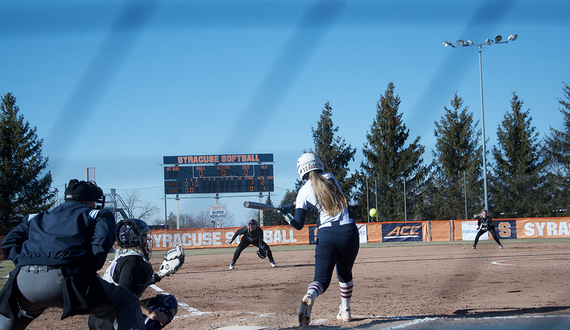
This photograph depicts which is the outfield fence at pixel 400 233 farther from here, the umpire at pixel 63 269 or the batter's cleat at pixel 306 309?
the umpire at pixel 63 269

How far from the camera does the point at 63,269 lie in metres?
2.88

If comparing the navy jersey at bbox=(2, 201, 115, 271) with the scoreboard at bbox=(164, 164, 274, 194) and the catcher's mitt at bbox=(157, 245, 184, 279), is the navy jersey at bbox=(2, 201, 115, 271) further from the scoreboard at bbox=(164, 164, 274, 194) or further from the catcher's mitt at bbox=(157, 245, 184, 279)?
the scoreboard at bbox=(164, 164, 274, 194)

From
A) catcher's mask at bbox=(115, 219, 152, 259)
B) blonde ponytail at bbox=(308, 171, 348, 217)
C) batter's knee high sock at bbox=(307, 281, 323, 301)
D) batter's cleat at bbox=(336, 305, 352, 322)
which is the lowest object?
batter's cleat at bbox=(336, 305, 352, 322)

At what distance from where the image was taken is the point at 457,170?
41.4 meters

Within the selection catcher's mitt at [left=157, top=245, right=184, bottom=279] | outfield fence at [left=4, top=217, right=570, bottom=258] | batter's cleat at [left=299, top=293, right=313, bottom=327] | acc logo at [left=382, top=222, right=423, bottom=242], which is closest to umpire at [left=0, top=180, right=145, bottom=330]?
catcher's mitt at [left=157, top=245, right=184, bottom=279]

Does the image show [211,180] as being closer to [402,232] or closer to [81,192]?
[402,232]

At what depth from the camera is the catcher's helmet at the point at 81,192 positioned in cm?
321

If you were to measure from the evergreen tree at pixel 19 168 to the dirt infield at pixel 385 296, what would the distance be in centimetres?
2820

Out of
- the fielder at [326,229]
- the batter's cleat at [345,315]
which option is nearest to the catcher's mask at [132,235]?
the fielder at [326,229]

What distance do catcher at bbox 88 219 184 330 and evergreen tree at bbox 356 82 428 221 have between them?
102 feet

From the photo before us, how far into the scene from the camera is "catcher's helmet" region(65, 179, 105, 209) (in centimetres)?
321

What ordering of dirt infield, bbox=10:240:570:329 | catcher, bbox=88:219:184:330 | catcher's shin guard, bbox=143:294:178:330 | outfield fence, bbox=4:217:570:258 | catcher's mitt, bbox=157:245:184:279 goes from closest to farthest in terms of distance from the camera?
catcher, bbox=88:219:184:330
catcher's shin guard, bbox=143:294:178:330
catcher's mitt, bbox=157:245:184:279
dirt infield, bbox=10:240:570:329
outfield fence, bbox=4:217:570:258

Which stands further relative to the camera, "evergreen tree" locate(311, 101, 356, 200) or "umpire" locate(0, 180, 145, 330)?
"evergreen tree" locate(311, 101, 356, 200)

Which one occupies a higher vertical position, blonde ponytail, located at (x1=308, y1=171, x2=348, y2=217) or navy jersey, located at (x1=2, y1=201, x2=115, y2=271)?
blonde ponytail, located at (x1=308, y1=171, x2=348, y2=217)
